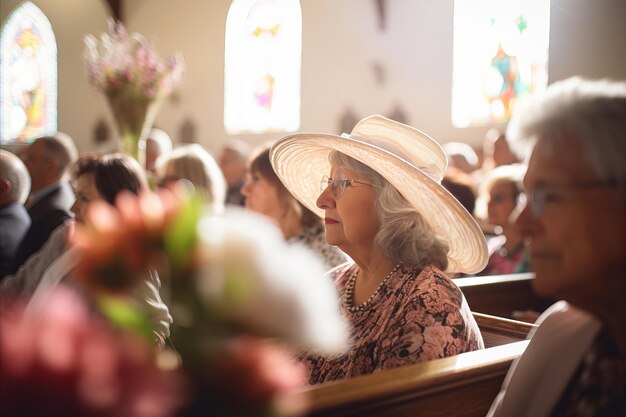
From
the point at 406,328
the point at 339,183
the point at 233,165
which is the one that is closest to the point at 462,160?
the point at 233,165

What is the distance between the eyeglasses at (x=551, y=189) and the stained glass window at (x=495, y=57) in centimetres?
658

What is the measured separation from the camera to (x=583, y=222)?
1158 mm

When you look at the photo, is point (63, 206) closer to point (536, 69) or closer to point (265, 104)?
point (536, 69)

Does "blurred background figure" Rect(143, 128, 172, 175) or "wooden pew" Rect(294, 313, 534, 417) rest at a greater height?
"blurred background figure" Rect(143, 128, 172, 175)

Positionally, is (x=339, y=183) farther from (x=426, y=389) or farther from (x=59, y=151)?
(x=59, y=151)

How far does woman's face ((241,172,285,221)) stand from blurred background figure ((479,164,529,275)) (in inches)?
49.6

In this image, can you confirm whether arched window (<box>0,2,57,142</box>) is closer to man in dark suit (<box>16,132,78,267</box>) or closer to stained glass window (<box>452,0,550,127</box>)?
stained glass window (<box>452,0,550,127</box>)

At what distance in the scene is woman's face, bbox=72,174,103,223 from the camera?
2990 millimetres

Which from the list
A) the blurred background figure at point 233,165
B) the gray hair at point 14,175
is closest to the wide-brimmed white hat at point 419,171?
the gray hair at point 14,175

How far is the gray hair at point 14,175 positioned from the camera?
4.18 m

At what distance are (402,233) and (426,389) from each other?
689 mm

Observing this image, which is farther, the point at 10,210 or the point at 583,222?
the point at 10,210

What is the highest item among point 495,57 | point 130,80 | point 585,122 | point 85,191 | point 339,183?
point 495,57

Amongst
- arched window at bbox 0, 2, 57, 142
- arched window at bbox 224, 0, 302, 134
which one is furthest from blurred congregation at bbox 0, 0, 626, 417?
arched window at bbox 0, 2, 57, 142
